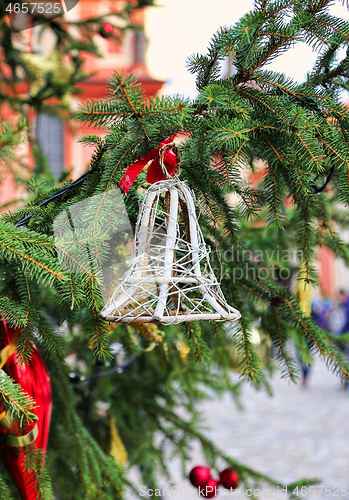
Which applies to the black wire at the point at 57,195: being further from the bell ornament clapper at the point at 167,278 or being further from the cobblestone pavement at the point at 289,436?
the cobblestone pavement at the point at 289,436

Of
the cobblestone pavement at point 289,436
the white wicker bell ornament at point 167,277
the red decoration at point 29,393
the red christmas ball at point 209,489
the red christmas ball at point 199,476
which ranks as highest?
the white wicker bell ornament at point 167,277

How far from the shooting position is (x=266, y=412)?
5.38 metres

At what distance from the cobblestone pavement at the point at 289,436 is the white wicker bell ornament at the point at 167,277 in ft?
7.58

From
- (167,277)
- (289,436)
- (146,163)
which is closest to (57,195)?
(146,163)

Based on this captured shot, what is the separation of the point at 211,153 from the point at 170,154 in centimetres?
13

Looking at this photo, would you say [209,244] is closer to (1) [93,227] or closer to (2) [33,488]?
(1) [93,227]

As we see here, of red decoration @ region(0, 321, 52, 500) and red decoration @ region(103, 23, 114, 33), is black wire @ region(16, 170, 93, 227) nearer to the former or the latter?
red decoration @ region(0, 321, 52, 500)

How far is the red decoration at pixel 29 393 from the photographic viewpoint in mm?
916

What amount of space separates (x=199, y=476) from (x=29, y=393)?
838 millimetres

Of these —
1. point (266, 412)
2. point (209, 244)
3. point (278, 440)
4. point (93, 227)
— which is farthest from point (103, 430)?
point (266, 412)

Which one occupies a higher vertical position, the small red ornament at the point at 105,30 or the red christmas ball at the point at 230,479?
the small red ornament at the point at 105,30

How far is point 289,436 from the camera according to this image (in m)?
4.50

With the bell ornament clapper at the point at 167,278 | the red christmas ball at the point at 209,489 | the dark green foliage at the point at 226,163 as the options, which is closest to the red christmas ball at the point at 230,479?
the red christmas ball at the point at 209,489

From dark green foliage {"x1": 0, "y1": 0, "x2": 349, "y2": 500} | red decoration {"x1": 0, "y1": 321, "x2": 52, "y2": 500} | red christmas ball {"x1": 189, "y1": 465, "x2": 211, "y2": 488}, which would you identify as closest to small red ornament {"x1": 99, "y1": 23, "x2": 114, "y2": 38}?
dark green foliage {"x1": 0, "y1": 0, "x2": 349, "y2": 500}
